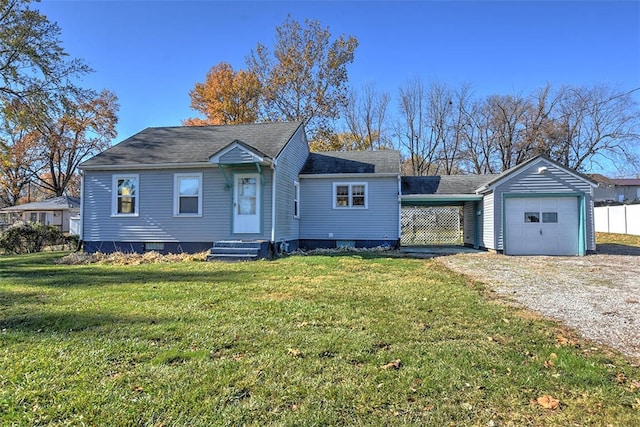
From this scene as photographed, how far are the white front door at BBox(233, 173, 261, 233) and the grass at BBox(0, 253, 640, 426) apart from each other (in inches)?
245

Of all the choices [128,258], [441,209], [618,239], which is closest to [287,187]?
[128,258]

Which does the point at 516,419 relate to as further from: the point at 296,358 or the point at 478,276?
the point at 478,276

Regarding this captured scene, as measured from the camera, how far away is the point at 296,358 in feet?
11.1

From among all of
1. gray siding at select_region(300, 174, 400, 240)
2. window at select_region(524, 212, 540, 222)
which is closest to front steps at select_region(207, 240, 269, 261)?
gray siding at select_region(300, 174, 400, 240)

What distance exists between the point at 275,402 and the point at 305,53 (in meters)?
28.9

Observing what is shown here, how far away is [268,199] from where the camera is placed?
12.1 meters

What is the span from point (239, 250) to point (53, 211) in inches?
1105

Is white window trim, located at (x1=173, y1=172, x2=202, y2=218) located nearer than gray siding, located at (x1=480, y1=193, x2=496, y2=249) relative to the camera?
Yes

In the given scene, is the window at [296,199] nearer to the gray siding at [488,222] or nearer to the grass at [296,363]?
the gray siding at [488,222]

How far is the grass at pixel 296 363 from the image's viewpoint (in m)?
2.50

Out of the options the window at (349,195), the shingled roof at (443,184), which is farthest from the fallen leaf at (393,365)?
the shingled roof at (443,184)

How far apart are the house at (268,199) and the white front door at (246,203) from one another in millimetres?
34

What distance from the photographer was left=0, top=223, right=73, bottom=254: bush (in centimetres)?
1584

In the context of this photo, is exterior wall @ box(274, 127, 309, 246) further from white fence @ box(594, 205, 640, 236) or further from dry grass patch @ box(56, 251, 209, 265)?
white fence @ box(594, 205, 640, 236)
